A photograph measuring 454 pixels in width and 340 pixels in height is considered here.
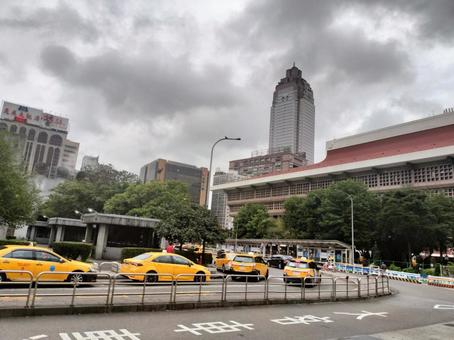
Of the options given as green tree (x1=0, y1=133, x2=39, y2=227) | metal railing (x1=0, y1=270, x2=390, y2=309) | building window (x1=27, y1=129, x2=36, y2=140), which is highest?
building window (x1=27, y1=129, x2=36, y2=140)

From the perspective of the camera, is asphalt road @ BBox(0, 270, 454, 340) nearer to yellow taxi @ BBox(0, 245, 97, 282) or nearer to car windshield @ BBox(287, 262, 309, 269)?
yellow taxi @ BBox(0, 245, 97, 282)

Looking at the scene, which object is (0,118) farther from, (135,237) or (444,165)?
(444,165)

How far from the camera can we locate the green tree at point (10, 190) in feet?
86.6

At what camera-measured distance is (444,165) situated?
191 ft

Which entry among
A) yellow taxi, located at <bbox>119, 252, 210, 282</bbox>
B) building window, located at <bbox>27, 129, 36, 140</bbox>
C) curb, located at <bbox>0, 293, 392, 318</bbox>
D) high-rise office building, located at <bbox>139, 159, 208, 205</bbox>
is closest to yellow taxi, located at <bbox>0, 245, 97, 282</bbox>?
yellow taxi, located at <bbox>119, 252, 210, 282</bbox>

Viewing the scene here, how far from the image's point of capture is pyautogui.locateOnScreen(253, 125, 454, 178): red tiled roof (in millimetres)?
60469

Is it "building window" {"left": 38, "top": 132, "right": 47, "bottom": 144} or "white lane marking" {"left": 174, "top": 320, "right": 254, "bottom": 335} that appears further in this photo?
"building window" {"left": 38, "top": 132, "right": 47, "bottom": 144}

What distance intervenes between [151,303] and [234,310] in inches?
104

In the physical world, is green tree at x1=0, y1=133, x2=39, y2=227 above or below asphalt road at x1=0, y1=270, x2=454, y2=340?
above

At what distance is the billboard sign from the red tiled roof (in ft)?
318

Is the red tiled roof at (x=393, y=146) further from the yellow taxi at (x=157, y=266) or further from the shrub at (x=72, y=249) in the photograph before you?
the yellow taxi at (x=157, y=266)

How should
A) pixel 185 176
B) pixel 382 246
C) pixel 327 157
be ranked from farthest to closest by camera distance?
pixel 185 176
pixel 327 157
pixel 382 246

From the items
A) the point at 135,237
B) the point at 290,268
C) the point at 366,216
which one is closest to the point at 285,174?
the point at 366,216

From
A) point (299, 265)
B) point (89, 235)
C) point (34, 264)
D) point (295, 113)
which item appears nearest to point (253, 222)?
point (89, 235)
